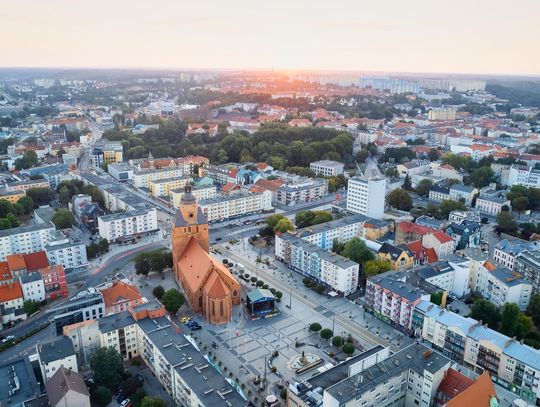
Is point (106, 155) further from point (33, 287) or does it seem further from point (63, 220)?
point (33, 287)

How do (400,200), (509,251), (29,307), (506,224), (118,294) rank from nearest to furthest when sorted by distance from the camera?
1. (118,294)
2. (29,307)
3. (509,251)
4. (506,224)
5. (400,200)

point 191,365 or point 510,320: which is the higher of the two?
point 191,365

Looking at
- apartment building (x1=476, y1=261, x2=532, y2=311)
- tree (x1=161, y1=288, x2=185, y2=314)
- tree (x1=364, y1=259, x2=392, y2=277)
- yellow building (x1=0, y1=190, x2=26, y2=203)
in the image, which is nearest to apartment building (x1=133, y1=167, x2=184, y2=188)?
yellow building (x1=0, y1=190, x2=26, y2=203)

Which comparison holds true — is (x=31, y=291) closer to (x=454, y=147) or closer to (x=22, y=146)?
(x=22, y=146)

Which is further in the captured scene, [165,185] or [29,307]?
[165,185]

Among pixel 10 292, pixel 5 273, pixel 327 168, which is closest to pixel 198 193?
pixel 327 168

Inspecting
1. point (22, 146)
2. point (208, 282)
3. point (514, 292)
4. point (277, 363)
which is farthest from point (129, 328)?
point (22, 146)

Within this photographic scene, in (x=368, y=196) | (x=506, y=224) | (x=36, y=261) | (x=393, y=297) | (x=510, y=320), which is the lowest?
(x=506, y=224)

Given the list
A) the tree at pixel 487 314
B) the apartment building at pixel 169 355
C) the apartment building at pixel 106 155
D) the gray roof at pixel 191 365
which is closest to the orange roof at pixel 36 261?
the apartment building at pixel 169 355
